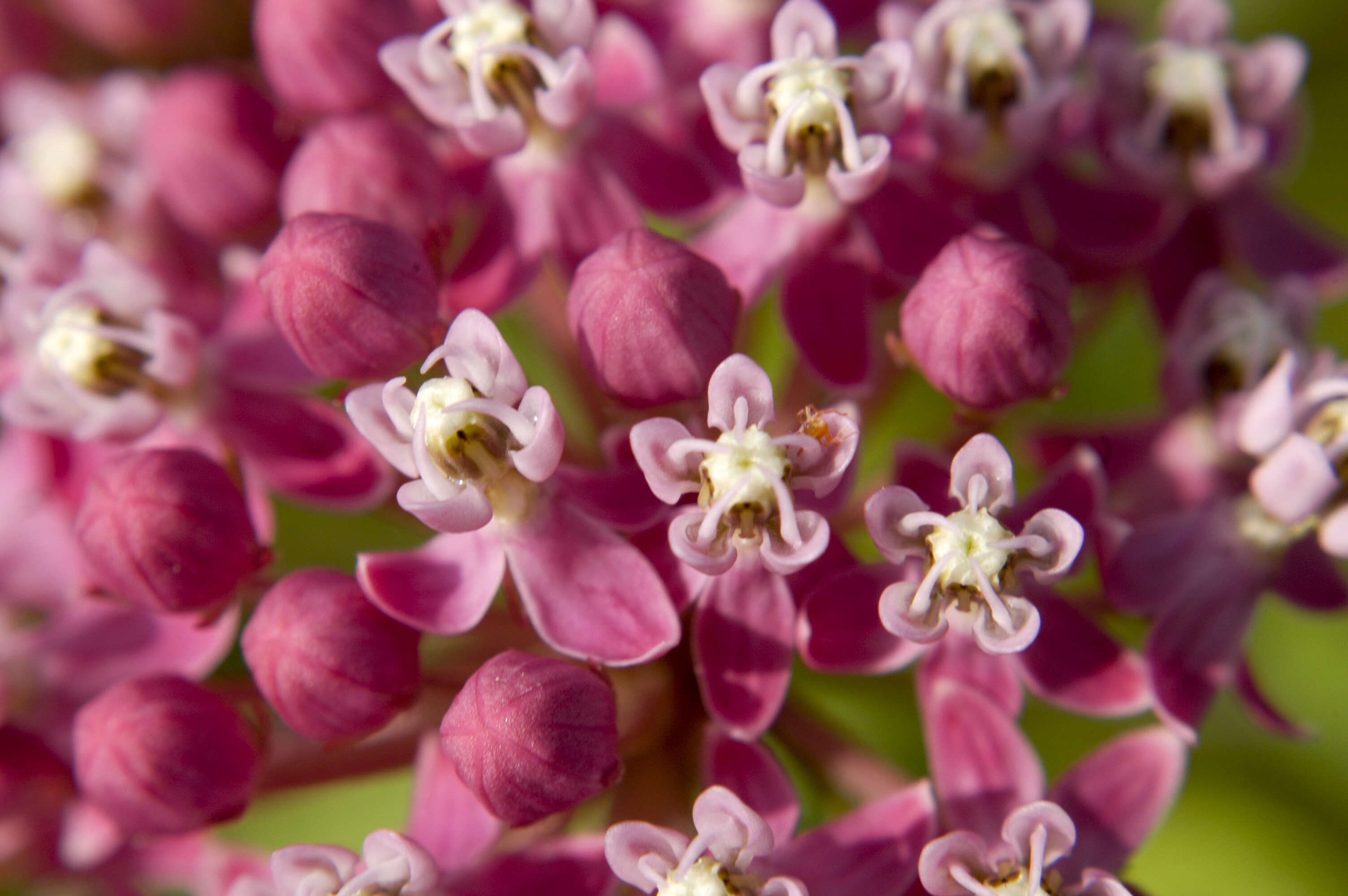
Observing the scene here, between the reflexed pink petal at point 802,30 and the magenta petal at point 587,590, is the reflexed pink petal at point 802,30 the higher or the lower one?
the higher one

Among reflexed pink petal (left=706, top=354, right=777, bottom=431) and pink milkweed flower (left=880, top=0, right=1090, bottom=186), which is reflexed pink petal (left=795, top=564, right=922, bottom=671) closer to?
reflexed pink petal (left=706, top=354, right=777, bottom=431)

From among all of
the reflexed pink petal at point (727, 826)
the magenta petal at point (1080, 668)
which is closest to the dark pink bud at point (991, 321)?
the magenta petal at point (1080, 668)

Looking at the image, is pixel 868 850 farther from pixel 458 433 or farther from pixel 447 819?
pixel 458 433

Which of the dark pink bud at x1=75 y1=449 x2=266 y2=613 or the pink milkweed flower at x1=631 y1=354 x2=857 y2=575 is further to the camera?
the dark pink bud at x1=75 y1=449 x2=266 y2=613

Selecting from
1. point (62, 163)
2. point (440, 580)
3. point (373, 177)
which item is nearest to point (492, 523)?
point (440, 580)

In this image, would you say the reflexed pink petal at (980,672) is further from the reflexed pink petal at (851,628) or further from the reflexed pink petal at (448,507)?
the reflexed pink petal at (448,507)

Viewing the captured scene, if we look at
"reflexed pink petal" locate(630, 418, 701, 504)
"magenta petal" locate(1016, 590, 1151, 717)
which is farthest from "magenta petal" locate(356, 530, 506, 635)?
"magenta petal" locate(1016, 590, 1151, 717)
